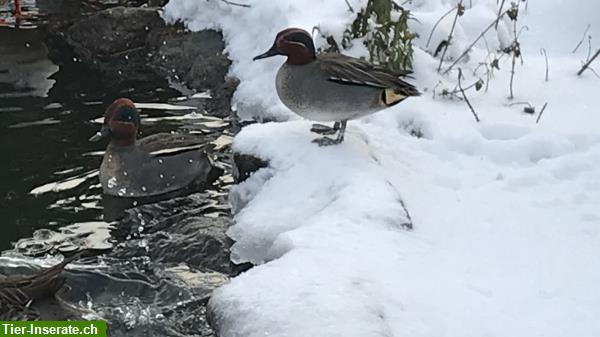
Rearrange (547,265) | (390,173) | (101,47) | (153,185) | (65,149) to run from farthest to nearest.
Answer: (101,47) < (65,149) < (153,185) < (390,173) < (547,265)

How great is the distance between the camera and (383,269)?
3.98 m

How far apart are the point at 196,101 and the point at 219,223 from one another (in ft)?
7.98

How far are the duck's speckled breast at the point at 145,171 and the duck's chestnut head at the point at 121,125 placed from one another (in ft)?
0.22

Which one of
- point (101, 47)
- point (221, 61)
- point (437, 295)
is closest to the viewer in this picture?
point (437, 295)

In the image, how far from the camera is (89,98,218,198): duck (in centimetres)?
588

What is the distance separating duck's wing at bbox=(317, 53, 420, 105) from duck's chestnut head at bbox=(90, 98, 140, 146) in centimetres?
152

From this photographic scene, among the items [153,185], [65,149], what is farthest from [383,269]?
[65,149]

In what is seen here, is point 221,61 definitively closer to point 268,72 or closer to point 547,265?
point 268,72

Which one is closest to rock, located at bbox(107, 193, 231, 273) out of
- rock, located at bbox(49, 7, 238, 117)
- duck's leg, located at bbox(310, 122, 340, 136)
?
duck's leg, located at bbox(310, 122, 340, 136)

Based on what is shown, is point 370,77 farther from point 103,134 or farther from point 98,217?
point 103,134

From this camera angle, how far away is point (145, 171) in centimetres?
596

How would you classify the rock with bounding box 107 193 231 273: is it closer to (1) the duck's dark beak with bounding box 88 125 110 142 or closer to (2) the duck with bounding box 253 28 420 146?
(1) the duck's dark beak with bounding box 88 125 110 142

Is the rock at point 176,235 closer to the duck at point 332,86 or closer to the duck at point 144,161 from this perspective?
the duck at point 144,161

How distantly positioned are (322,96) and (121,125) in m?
1.56
